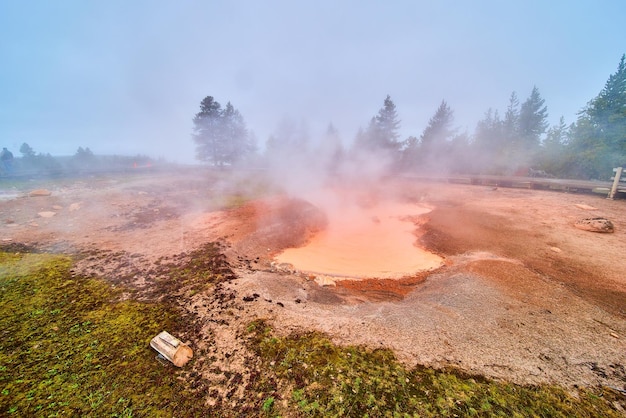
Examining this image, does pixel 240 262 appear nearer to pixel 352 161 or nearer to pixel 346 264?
pixel 346 264

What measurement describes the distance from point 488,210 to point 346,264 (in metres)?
8.72

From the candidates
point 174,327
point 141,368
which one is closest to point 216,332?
point 174,327

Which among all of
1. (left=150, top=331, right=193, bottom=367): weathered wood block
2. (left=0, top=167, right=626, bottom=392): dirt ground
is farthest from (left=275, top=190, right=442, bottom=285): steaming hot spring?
(left=150, top=331, right=193, bottom=367): weathered wood block

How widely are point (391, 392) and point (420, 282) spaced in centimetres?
372

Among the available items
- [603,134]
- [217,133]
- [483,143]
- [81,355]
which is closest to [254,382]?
[81,355]

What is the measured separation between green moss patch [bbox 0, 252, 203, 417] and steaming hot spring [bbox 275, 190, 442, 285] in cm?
352

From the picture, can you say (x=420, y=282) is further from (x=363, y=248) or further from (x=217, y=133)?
(x=217, y=133)

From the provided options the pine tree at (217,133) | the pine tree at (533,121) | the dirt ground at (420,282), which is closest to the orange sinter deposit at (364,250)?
the dirt ground at (420,282)

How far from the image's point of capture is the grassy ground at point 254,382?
2.29 m

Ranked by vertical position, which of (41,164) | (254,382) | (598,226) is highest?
(41,164)

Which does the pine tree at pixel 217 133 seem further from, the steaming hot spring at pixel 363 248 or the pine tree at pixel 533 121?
the pine tree at pixel 533 121

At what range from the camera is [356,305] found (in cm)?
432

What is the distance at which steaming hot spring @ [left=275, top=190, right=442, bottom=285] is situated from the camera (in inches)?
254

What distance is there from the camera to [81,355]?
2.81 metres
